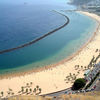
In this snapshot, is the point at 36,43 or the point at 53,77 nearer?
the point at 53,77

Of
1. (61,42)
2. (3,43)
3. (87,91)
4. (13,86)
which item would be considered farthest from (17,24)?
(87,91)

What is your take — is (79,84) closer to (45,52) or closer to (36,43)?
(45,52)

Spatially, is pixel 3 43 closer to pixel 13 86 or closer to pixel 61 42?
pixel 61 42

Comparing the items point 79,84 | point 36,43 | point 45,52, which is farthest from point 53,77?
point 36,43

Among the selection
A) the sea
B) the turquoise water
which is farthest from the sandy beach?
the turquoise water

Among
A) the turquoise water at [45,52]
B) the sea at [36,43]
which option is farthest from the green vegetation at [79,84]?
the turquoise water at [45,52]

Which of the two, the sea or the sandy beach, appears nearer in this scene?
the sandy beach

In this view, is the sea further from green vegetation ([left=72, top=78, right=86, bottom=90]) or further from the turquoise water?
green vegetation ([left=72, top=78, right=86, bottom=90])

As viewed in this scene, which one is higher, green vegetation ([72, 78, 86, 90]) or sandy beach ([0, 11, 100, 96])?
green vegetation ([72, 78, 86, 90])

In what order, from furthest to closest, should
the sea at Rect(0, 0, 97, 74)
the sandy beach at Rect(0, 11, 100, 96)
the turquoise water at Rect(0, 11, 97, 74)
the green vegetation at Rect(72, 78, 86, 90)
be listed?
the sea at Rect(0, 0, 97, 74), the turquoise water at Rect(0, 11, 97, 74), the sandy beach at Rect(0, 11, 100, 96), the green vegetation at Rect(72, 78, 86, 90)

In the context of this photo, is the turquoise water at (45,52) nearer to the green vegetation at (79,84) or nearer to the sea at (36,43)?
the sea at (36,43)
